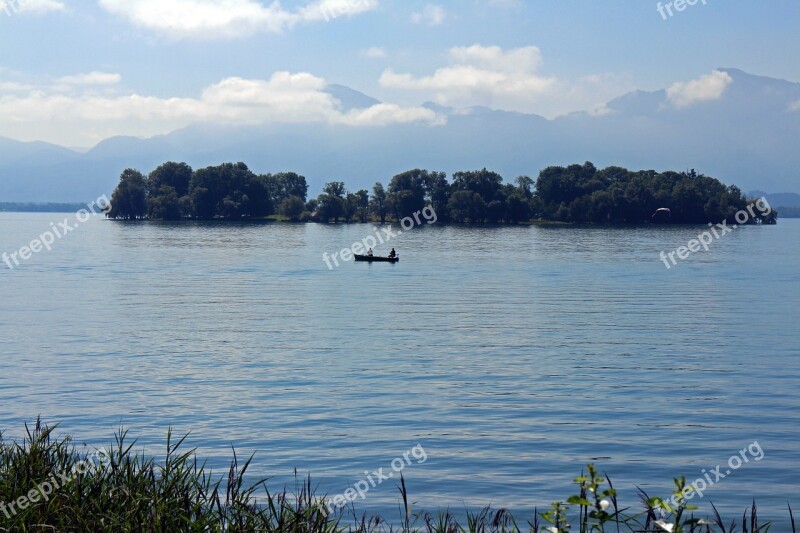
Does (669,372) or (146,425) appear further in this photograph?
(669,372)

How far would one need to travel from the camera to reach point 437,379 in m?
31.4

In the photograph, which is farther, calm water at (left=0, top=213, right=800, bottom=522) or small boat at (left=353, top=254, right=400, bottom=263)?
small boat at (left=353, top=254, right=400, bottom=263)

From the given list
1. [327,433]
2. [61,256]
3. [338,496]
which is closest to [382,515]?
[338,496]

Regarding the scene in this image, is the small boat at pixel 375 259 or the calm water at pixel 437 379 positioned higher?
the small boat at pixel 375 259

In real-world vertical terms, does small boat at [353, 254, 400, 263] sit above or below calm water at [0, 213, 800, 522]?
above

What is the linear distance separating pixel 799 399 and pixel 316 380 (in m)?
15.8

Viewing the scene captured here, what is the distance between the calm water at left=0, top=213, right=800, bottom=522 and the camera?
20.8 metres

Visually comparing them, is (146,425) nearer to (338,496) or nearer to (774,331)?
(338,496)

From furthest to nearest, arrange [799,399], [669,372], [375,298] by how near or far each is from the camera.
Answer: [375,298], [669,372], [799,399]

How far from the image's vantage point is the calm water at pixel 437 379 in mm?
20844

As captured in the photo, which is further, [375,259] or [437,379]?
[375,259]

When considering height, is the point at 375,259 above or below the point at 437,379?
above

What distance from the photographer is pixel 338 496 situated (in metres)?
18.2

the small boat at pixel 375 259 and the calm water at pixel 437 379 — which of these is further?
the small boat at pixel 375 259
